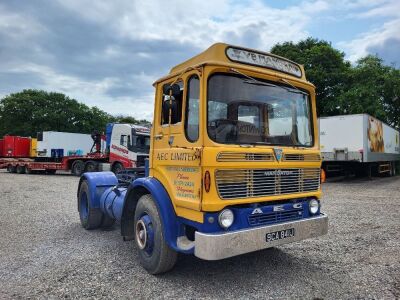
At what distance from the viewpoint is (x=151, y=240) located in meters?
4.55

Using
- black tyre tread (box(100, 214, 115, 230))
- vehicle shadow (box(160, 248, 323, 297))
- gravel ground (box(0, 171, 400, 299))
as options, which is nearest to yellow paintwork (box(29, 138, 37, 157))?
gravel ground (box(0, 171, 400, 299))

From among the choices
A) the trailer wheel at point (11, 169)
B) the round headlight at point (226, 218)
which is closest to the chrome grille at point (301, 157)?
the round headlight at point (226, 218)

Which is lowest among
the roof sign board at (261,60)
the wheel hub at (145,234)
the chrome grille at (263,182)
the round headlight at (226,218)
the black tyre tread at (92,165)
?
the wheel hub at (145,234)

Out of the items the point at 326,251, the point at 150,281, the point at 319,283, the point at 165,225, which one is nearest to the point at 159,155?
the point at 165,225

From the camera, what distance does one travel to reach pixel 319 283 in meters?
4.32

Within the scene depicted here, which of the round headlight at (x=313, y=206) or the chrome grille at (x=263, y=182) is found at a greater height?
the chrome grille at (x=263, y=182)

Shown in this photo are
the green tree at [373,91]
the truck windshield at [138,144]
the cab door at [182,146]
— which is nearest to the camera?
the cab door at [182,146]

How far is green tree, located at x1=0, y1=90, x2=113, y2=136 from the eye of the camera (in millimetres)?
48281

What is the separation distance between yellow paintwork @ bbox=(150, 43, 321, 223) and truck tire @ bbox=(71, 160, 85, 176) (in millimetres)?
19811

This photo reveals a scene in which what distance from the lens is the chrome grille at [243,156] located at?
3.83m

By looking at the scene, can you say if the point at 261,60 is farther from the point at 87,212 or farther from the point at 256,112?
the point at 87,212

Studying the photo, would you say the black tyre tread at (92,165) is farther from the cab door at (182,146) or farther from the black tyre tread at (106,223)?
the cab door at (182,146)

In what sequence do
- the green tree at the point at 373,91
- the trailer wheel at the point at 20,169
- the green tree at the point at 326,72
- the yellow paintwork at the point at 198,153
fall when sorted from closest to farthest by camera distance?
the yellow paintwork at the point at 198,153
the green tree at the point at 373,91
the green tree at the point at 326,72
the trailer wheel at the point at 20,169

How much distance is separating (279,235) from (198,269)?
1299 mm
